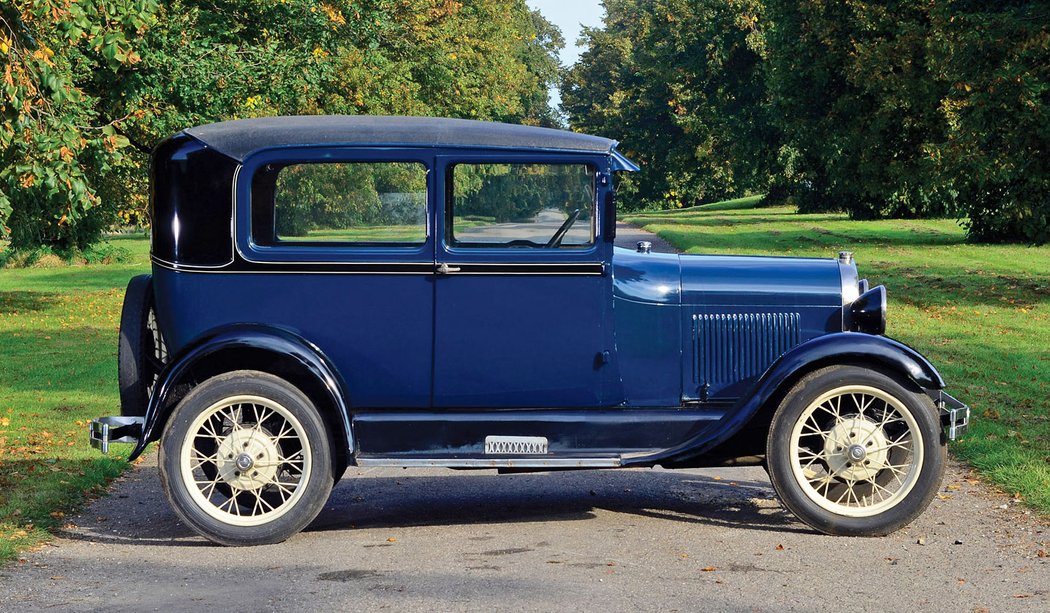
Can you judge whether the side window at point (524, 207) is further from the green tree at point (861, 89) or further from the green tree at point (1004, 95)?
the green tree at point (861, 89)

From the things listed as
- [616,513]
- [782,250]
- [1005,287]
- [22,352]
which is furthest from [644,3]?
[616,513]

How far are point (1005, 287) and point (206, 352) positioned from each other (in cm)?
1873

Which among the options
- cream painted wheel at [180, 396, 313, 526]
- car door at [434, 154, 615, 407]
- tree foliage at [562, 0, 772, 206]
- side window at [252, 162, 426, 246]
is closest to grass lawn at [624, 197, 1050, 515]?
car door at [434, 154, 615, 407]

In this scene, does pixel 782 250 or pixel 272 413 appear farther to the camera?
pixel 782 250

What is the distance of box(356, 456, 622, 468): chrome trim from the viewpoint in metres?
6.66

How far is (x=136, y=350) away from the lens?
7051mm

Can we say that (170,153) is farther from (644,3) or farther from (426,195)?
(644,3)

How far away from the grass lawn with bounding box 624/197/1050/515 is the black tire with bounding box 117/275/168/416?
A: 5002 millimetres

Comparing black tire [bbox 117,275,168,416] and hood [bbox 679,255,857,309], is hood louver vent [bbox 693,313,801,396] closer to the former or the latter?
hood [bbox 679,255,857,309]

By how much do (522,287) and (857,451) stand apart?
192 cm

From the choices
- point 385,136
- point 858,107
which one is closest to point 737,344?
point 385,136

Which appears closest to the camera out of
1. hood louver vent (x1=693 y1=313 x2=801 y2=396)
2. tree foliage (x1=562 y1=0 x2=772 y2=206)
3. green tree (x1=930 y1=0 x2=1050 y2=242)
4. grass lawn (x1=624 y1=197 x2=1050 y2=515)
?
hood louver vent (x1=693 y1=313 x2=801 y2=396)

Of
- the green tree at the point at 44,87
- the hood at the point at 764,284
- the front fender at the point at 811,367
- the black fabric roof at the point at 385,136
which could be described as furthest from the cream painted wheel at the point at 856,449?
the green tree at the point at 44,87

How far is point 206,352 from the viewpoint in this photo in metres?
6.57
